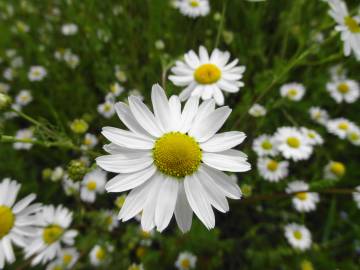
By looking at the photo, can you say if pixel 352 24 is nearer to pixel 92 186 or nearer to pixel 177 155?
pixel 177 155

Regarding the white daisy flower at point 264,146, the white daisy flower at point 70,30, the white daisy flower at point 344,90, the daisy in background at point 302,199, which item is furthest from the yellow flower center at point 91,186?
the white daisy flower at point 344,90

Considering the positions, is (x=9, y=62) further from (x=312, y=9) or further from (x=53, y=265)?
(x=312, y=9)

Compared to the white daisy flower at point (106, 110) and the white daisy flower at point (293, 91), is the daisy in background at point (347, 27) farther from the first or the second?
the white daisy flower at point (106, 110)

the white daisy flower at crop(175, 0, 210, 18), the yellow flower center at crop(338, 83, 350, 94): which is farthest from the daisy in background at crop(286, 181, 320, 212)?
the white daisy flower at crop(175, 0, 210, 18)

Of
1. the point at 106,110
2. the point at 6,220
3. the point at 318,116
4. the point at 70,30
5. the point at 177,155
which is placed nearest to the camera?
the point at 177,155

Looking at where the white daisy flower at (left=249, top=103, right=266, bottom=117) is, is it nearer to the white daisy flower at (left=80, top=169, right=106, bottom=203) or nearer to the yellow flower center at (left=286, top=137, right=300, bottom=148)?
the yellow flower center at (left=286, top=137, right=300, bottom=148)

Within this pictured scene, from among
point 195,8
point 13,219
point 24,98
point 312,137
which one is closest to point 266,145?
point 312,137
